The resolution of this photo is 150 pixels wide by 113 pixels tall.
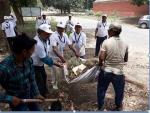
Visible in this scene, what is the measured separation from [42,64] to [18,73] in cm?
265

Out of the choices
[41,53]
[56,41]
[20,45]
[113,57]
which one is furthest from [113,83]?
[20,45]

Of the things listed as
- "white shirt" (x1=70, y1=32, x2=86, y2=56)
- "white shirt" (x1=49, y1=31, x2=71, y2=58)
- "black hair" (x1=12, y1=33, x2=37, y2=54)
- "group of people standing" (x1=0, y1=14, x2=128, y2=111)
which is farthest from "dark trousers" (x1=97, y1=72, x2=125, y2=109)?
"white shirt" (x1=70, y1=32, x2=86, y2=56)

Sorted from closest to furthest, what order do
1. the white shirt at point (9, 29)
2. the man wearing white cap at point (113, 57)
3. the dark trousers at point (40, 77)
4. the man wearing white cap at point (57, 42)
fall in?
the man wearing white cap at point (113, 57) < the dark trousers at point (40, 77) < the man wearing white cap at point (57, 42) < the white shirt at point (9, 29)

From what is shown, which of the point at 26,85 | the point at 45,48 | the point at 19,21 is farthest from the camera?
the point at 19,21

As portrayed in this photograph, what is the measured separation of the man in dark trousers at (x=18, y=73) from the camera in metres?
4.10

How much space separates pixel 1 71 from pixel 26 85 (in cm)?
40

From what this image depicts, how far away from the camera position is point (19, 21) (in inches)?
1276

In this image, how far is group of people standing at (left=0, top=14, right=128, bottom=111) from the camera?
4.12m

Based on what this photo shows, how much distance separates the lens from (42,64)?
22.4 ft

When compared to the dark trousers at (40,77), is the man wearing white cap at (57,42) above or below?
above

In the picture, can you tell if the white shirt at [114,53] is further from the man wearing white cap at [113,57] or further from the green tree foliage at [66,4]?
the green tree foliage at [66,4]

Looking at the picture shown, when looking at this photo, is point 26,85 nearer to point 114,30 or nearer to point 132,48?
point 114,30

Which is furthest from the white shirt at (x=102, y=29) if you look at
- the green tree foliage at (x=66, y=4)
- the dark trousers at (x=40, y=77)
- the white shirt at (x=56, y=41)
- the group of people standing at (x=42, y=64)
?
the green tree foliage at (x=66, y=4)

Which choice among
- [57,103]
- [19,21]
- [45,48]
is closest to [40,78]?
[45,48]
